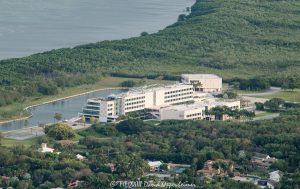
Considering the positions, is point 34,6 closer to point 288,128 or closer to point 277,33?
point 277,33

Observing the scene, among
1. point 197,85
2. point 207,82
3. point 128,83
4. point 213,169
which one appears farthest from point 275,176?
point 128,83

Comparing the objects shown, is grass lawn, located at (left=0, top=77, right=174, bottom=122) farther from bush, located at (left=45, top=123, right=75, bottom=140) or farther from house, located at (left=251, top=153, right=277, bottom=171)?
house, located at (left=251, top=153, right=277, bottom=171)

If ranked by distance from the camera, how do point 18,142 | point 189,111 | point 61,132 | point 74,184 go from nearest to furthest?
point 74,184 < point 18,142 < point 61,132 < point 189,111

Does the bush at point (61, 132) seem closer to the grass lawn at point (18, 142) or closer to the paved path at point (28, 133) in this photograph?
the grass lawn at point (18, 142)

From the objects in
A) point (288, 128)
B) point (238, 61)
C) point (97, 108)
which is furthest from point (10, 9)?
point (288, 128)

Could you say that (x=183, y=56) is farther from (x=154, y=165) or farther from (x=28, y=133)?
(x=154, y=165)

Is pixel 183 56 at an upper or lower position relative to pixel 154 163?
upper
